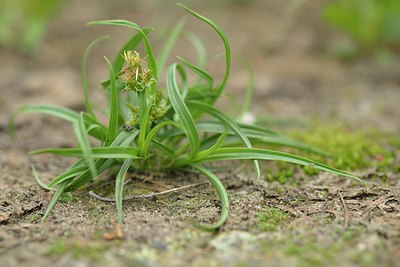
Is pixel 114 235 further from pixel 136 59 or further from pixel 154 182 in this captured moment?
pixel 136 59

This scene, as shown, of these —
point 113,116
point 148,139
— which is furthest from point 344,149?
point 113,116

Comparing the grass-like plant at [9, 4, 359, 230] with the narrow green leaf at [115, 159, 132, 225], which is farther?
the grass-like plant at [9, 4, 359, 230]

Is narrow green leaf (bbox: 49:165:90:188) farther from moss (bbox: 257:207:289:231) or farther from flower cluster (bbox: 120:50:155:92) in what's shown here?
moss (bbox: 257:207:289:231)

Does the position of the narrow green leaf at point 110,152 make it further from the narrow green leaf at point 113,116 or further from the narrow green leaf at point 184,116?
the narrow green leaf at point 184,116

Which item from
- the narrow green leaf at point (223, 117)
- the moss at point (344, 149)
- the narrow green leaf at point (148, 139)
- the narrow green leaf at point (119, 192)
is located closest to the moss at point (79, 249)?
the narrow green leaf at point (119, 192)

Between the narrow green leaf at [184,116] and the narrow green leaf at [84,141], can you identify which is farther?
the narrow green leaf at [184,116]

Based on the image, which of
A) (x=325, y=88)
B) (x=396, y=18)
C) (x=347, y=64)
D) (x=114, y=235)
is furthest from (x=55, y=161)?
(x=396, y=18)

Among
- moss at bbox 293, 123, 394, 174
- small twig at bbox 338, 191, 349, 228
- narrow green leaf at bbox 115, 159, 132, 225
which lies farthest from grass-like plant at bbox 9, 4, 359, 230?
moss at bbox 293, 123, 394, 174
